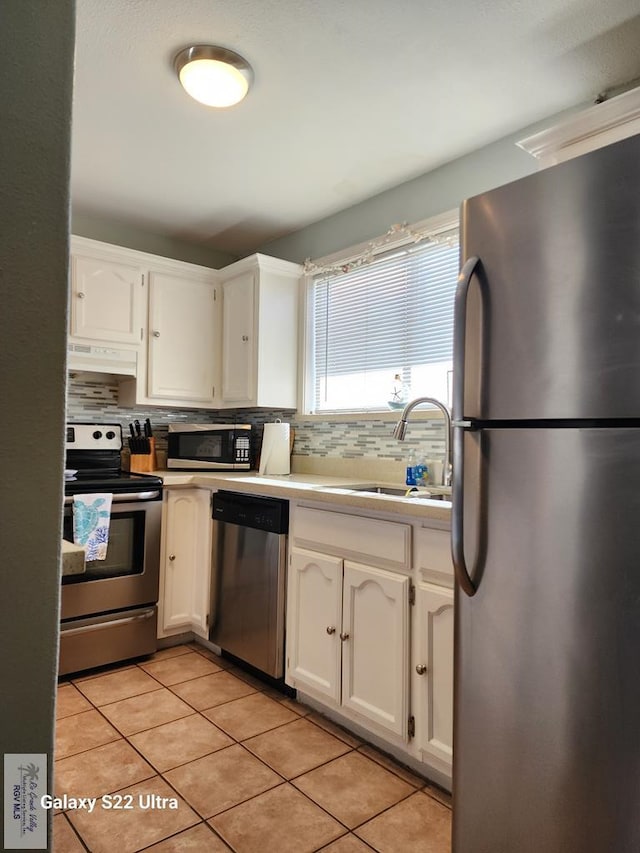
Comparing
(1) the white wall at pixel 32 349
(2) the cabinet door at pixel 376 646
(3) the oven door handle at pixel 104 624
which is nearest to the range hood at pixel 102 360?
(3) the oven door handle at pixel 104 624

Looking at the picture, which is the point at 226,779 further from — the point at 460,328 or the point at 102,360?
the point at 102,360

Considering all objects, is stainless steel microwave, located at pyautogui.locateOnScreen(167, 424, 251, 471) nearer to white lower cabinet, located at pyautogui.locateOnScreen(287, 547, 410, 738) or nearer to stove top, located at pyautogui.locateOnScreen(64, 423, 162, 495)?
stove top, located at pyautogui.locateOnScreen(64, 423, 162, 495)

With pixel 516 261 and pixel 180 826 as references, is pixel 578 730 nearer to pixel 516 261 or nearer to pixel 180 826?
pixel 516 261

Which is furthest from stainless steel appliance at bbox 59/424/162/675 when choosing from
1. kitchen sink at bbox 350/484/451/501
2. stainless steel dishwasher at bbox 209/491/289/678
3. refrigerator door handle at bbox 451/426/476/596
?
refrigerator door handle at bbox 451/426/476/596

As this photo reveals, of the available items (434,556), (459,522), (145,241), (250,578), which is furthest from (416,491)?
(145,241)

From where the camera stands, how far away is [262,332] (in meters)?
3.32

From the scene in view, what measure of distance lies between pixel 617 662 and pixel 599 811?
293 mm

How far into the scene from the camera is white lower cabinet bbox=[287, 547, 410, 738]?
6.16 ft

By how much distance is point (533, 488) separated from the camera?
118cm

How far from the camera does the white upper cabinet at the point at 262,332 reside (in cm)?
332

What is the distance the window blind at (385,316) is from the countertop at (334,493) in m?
0.63

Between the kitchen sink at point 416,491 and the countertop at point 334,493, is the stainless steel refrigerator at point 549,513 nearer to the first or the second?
the countertop at point 334,493

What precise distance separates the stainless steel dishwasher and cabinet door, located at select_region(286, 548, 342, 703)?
79 mm

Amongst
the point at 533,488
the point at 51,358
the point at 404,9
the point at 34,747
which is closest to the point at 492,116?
the point at 404,9
